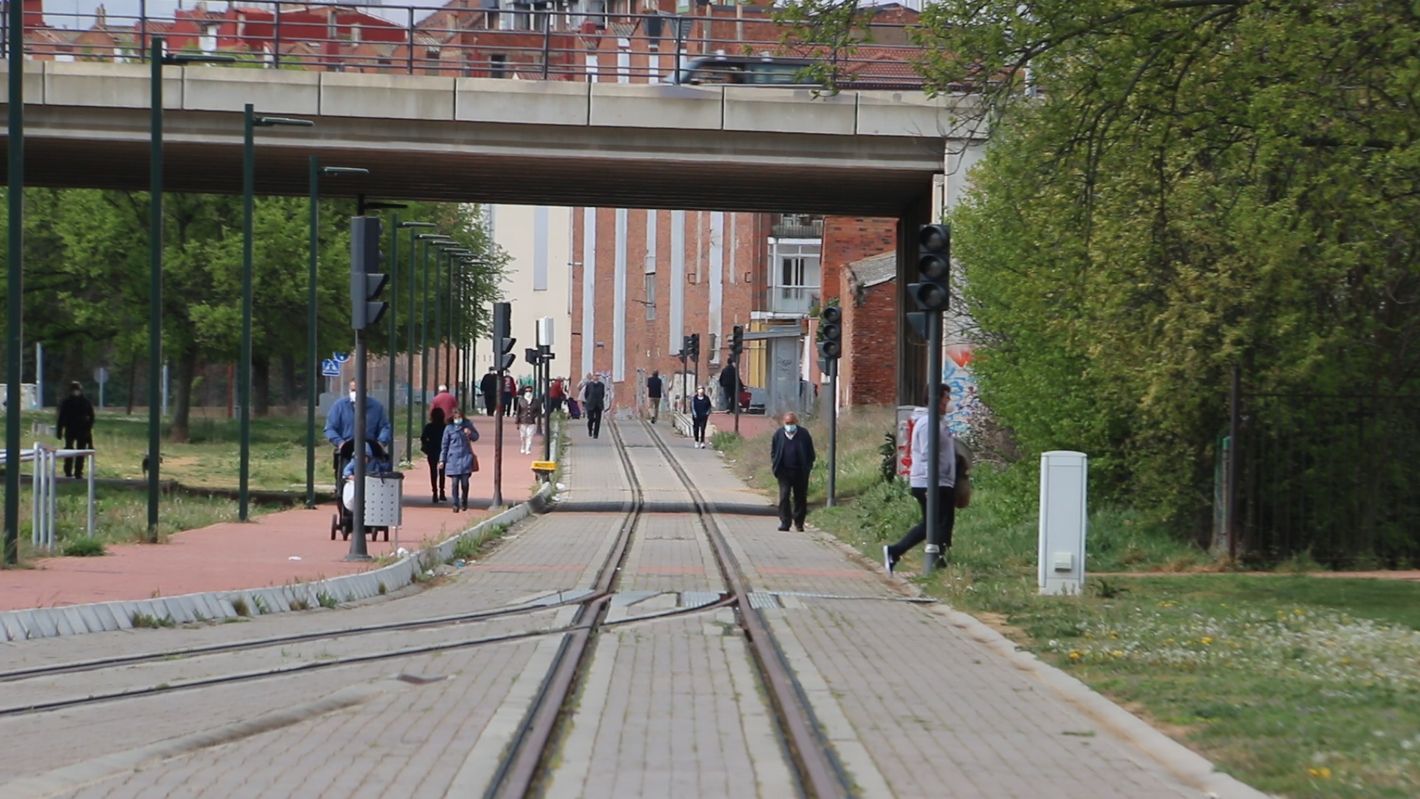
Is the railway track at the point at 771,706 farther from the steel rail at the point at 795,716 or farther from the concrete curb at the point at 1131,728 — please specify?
the concrete curb at the point at 1131,728

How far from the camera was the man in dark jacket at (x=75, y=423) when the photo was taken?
37.4 meters

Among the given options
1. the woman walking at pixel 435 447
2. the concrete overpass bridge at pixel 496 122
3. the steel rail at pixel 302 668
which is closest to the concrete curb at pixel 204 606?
the steel rail at pixel 302 668

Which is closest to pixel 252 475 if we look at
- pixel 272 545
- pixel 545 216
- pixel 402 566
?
pixel 272 545

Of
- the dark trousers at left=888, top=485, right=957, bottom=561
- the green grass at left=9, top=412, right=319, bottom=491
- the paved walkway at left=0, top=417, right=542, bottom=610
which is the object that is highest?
the dark trousers at left=888, top=485, right=957, bottom=561

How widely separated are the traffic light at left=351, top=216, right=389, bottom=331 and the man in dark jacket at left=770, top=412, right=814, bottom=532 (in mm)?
10529

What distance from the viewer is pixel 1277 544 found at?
19.8 meters

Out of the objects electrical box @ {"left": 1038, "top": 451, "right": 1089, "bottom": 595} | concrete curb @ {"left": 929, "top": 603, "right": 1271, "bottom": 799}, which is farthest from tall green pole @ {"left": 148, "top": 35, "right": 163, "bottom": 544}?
concrete curb @ {"left": 929, "top": 603, "right": 1271, "bottom": 799}

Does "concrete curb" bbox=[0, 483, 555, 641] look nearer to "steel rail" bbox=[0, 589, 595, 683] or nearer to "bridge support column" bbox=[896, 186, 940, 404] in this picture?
"steel rail" bbox=[0, 589, 595, 683]

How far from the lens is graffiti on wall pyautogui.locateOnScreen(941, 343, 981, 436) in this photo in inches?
1199

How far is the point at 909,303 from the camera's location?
33.5 meters

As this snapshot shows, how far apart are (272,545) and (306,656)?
370 inches

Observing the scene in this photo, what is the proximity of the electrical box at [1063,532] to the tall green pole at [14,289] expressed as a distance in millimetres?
8654

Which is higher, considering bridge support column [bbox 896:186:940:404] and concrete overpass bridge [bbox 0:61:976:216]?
concrete overpass bridge [bbox 0:61:976:216]

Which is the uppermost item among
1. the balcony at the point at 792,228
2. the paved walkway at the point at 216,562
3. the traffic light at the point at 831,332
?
the balcony at the point at 792,228
